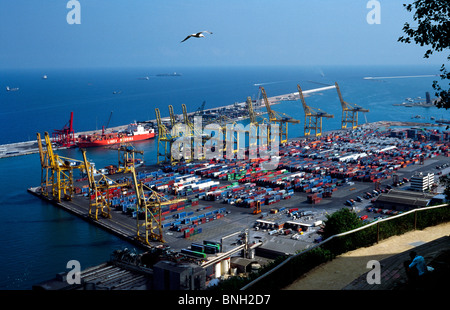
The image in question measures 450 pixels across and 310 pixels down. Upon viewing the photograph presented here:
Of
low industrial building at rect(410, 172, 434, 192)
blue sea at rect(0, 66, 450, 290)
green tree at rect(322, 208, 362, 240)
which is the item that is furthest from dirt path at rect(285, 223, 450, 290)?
low industrial building at rect(410, 172, 434, 192)

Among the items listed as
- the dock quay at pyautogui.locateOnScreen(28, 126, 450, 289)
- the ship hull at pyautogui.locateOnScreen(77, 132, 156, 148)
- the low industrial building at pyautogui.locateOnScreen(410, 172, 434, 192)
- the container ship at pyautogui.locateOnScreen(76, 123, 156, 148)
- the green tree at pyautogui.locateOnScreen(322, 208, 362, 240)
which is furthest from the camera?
the container ship at pyautogui.locateOnScreen(76, 123, 156, 148)

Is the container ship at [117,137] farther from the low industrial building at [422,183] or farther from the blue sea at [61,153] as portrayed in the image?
the low industrial building at [422,183]

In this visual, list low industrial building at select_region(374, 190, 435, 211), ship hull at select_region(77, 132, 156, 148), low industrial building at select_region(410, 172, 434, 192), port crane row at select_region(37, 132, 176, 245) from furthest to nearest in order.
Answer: ship hull at select_region(77, 132, 156, 148) → low industrial building at select_region(410, 172, 434, 192) → low industrial building at select_region(374, 190, 435, 211) → port crane row at select_region(37, 132, 176, 245)

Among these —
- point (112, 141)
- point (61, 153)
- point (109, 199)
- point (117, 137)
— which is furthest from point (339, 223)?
point (117, 137)

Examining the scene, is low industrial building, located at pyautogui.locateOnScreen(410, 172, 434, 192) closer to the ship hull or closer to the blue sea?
the blue sea

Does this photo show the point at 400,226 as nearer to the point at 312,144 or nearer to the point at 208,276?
the point at 208,276
